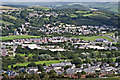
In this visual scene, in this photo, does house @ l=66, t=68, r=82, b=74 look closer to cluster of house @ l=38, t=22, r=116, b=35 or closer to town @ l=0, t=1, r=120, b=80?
town @ l=0, t=1, r=120, b=80

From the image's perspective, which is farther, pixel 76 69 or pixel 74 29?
pixel 74 29

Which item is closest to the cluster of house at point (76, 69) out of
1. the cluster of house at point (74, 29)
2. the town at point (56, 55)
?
the town at point (56, 55)

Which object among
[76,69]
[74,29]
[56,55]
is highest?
[76,69]

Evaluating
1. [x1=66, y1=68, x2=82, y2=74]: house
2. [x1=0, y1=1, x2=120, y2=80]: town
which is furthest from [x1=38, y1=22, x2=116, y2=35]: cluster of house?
[x1=66, y1=68, x2=82, y2=74]: house

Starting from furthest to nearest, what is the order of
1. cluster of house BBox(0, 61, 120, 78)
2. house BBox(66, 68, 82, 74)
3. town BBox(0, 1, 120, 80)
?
house BBox(66, 68, 82, 74) < cluster of house BBox(0, 61, 120, 78) < town BBox(0, 1, 120, 80)

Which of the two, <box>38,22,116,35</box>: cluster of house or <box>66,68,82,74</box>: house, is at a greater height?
<box>66,68,82,74</box>: house

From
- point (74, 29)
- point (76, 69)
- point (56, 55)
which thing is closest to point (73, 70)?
point (76, 69)

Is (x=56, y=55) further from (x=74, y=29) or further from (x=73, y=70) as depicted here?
(x=74, y=29)

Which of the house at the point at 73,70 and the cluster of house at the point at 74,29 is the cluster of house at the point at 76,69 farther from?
the cluster of house at the point at 74,29

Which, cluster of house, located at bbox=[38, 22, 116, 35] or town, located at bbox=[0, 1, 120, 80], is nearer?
town, located at bbox=[0, 1, 120, 80]

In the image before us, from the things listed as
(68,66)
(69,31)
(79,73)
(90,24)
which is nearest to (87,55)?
(68,66)

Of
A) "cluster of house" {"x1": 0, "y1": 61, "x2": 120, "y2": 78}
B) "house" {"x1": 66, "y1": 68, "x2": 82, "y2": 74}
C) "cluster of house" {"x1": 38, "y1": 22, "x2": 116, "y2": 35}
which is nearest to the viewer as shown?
"cluster of house" {"x1": 0, "y1": 61, "x2": 120, "y2": 78}
